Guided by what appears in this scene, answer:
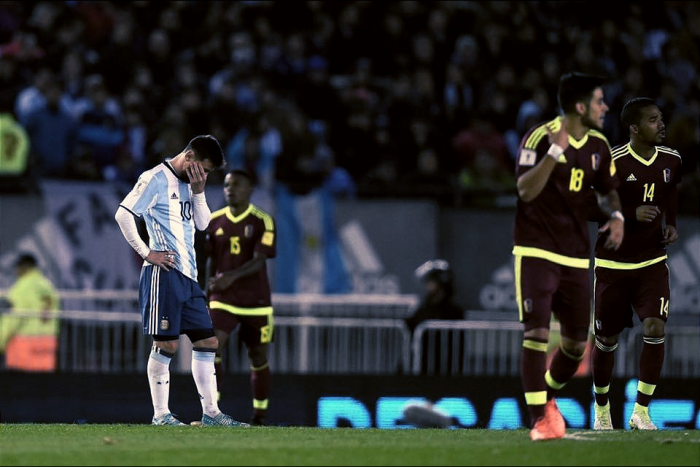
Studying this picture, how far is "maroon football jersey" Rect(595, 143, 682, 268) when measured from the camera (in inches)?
485

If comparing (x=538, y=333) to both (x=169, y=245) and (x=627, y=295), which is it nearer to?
(x=627, y=295)

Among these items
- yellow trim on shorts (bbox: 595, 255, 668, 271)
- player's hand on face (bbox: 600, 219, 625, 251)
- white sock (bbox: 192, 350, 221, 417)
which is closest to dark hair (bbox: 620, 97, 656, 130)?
yellow trim on shorts (bbox: 595, 255, 668, 271)

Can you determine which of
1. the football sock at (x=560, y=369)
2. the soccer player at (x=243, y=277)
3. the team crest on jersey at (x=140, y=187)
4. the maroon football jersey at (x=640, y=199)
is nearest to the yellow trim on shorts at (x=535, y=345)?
the football sock at (x=560, y=369)

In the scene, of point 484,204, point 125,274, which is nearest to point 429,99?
point 484,204

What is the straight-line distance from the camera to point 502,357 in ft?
61.9

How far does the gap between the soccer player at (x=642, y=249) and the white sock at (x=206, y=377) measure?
344 centimetres

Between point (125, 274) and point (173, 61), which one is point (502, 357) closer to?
point (125, 274)

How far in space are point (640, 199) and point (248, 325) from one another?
460cm

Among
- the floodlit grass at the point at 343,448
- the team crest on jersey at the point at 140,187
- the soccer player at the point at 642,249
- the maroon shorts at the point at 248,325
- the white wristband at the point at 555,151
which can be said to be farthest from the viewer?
the maroon shorts at the point at 248,325

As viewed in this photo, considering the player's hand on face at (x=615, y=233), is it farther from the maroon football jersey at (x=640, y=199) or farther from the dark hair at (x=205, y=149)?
the dark hair at (x=205, y=149)

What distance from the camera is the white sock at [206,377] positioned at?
12.7 m

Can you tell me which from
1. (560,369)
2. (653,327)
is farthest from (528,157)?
Answer: (653,327)

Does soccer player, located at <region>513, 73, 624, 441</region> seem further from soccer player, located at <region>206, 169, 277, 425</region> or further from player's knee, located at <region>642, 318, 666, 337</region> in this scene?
soccer player, located at <region>206, 169, 277, 425</region>

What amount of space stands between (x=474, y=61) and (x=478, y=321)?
18.2ft
